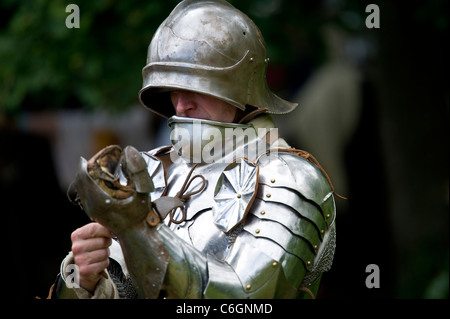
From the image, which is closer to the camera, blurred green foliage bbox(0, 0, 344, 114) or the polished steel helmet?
the polished steel helmet

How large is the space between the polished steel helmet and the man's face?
0.11m

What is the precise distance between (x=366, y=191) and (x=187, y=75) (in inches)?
277

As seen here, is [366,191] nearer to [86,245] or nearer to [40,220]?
[40,220]

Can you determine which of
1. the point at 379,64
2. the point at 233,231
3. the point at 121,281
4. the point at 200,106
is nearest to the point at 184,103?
the point at 200,106

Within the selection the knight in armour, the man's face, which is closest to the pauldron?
the knight in armour

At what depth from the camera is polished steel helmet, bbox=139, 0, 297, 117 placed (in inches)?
166

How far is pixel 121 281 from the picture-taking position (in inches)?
166

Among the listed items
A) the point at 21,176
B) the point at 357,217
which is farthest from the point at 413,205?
the point at 21,176

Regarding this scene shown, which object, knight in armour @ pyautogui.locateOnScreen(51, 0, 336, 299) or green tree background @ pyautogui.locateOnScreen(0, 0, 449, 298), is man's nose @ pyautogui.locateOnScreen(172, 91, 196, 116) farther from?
green tree background @ pyautogui.locateOnScreen(0, 0, 449, 298)

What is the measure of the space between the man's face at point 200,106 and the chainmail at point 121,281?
845 millimetres

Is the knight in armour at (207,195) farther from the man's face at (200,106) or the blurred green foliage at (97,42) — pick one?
the blurred green foliage at (97,42)

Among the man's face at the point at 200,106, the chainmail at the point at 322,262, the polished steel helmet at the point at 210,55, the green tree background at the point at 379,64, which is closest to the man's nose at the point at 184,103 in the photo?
the man's face at the point at 200,106

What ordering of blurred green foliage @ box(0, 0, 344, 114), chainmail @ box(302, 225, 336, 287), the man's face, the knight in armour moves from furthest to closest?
blurred green foliage @ box(0, 0, 344, 114) → the man's face → chainmail @ box(302, 225, 336, 287) → the knight in armour

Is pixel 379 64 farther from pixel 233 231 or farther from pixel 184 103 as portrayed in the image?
pixel 233 231
